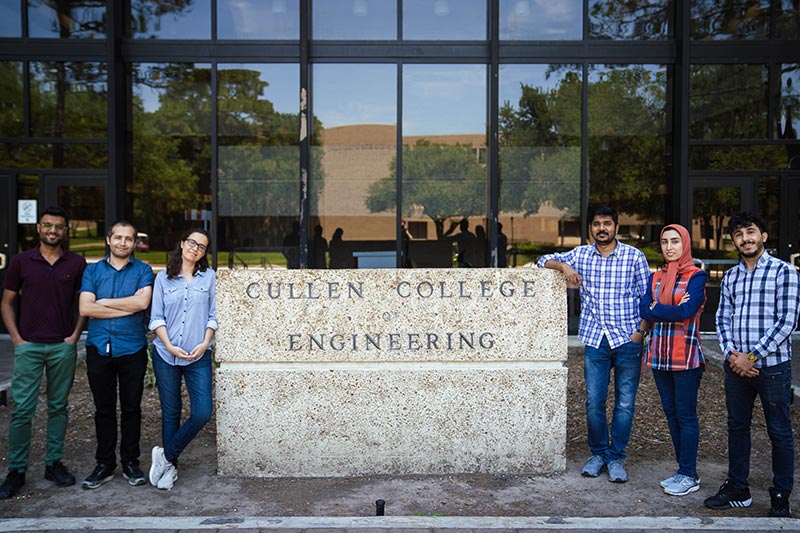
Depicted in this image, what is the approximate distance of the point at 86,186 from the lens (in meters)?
10.9

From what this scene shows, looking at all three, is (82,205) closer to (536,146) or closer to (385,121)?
(385,121)

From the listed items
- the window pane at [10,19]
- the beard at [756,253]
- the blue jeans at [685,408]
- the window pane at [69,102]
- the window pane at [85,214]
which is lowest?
the blue jeans at [685,408]

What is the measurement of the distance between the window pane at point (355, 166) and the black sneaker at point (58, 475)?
604cm

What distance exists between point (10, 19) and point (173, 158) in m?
3.12

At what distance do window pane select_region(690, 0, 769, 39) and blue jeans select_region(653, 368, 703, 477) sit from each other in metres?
7.77

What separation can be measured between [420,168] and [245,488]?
6.81 metres

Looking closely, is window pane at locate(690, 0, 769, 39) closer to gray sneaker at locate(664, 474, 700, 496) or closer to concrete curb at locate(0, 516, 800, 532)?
gray sneaker at locate(664, 474, 700, 496)

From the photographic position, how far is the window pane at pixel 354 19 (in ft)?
35.9

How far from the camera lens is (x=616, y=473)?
5105 mm

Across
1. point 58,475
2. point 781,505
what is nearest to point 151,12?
point 58,475

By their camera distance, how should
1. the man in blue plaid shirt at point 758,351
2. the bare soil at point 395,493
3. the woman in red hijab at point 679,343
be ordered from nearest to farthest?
1. the man in blue plaid shirt at point 758,351
2. the bare soil at point 395,493
3. the woman in red hijab at point 679,343

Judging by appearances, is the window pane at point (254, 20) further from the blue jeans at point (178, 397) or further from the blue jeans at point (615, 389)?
the blue jeans at point (615, 389)

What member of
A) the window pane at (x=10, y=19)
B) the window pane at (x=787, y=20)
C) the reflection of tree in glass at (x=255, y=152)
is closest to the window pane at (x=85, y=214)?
the reflection of tree in glass at (x=255, y=152)

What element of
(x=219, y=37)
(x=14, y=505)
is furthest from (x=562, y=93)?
(x=14, y=505)
